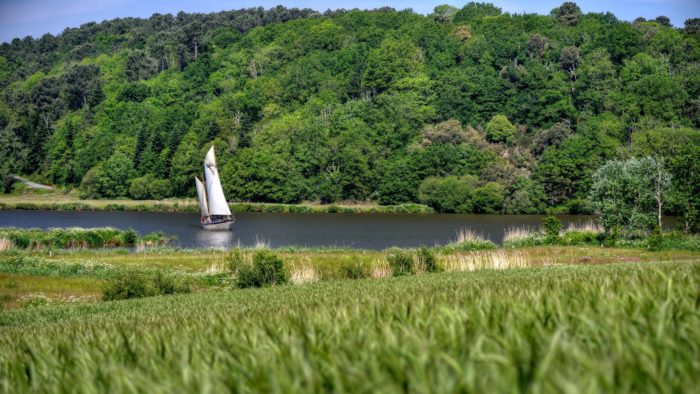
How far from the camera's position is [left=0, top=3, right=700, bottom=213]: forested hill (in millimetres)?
116312

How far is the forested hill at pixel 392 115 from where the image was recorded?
382 feet

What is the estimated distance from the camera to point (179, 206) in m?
124

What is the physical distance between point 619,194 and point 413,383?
5415cm

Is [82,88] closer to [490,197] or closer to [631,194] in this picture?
[490,197]

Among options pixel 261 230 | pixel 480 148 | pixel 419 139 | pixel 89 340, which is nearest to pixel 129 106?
pixel 419 139

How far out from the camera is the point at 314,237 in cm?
7294

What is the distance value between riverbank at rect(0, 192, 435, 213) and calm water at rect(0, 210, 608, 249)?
194 inches

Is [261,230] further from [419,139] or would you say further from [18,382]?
[18,382]

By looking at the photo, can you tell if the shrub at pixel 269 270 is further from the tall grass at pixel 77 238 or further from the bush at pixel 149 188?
the bush at pixel 149 188

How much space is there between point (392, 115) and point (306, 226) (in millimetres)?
56147

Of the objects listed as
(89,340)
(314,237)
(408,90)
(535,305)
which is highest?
(408,90)

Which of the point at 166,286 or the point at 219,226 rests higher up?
the point at 166,286

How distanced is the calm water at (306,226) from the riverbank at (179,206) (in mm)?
4938

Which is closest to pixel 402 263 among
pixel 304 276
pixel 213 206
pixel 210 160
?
pixel 304 276
